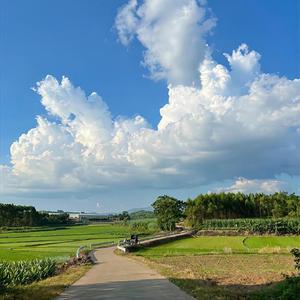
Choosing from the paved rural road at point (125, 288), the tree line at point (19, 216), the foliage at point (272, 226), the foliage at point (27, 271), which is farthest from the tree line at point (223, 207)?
the paved rural road at point (125, 288)

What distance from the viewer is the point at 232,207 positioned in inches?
4749

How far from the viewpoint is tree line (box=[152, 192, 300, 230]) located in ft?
354

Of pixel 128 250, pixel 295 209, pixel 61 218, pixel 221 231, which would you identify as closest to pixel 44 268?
pixel 128 250

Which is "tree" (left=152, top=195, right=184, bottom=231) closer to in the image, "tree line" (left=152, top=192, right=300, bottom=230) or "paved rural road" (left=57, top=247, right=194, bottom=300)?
"tree line" (left=152, top=192, right=300, bottom=230)

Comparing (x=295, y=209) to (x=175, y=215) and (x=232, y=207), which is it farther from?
(x=175, y=215)

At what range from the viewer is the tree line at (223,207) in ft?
354

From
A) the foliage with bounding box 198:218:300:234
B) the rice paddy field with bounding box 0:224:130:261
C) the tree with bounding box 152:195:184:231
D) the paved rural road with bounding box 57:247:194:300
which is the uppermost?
the tree with bounding box 152:195:184:231

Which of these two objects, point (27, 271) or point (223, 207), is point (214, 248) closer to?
point (27, 271)

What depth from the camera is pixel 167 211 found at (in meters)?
108

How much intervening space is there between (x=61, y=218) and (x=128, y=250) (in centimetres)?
12347

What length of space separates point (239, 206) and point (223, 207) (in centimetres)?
782

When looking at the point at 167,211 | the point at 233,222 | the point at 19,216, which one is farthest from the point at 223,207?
the point at 19,216

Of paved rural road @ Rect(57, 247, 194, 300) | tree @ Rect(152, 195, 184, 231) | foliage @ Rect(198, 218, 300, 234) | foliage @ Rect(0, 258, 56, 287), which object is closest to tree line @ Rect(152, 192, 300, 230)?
tree @ Rect(152, 195, 184, 231)

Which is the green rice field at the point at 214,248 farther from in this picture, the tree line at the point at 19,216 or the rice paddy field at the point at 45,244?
the tree line at the point at 19,216
